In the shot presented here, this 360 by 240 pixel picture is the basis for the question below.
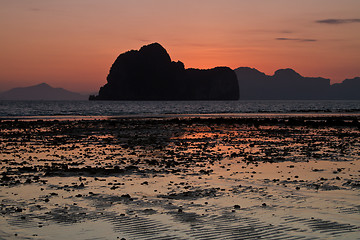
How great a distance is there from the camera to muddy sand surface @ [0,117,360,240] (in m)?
10.1

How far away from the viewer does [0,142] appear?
3306cm

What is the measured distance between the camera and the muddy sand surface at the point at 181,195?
Answer: 10133 mm

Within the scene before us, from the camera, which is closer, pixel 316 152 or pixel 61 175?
pixel 61 175

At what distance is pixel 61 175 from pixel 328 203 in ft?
37.7

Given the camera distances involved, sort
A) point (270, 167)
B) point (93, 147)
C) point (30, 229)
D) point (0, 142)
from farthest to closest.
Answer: point (0, 142) < point (93, 147) < point (270, 167) < point (30, 229)

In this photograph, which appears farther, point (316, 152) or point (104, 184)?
point (316, 152)

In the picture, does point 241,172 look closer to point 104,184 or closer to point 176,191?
point 176,191

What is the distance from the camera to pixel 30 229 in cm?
1023

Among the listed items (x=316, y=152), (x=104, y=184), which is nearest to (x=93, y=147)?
(x=104, y=184)

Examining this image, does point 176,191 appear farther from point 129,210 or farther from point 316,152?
point 316,152

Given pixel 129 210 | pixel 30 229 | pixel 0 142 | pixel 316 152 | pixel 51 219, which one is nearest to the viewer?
pixel 30 229

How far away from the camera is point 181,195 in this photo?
45.7ft

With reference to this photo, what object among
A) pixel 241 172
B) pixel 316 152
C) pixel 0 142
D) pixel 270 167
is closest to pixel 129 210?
pixel 241 172

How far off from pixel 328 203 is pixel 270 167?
7358mm
